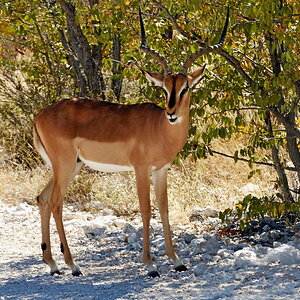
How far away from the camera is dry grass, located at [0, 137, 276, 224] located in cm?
1044

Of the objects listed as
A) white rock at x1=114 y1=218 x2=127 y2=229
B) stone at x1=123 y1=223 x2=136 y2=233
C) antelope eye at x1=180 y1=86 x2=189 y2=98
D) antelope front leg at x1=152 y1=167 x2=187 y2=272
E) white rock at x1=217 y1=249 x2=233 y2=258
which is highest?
antelope eye at x1=180 y1=86 x2=189 y2=98

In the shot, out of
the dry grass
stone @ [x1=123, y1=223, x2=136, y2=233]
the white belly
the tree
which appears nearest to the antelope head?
the tree

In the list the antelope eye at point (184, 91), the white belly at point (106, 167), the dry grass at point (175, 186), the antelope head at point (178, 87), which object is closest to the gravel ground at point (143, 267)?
A: the dry grass at point (175, 186)

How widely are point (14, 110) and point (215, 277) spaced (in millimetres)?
7693

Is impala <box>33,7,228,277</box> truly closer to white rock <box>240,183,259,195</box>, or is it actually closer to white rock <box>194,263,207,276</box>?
white rock <box>194,263,207,276</box>

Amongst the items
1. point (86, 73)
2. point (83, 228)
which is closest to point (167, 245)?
point (83, 228)

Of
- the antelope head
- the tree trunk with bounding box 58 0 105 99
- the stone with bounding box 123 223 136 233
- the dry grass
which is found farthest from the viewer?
the tree trunk with bounding box 58 0 105 99

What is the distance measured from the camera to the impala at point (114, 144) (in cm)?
711

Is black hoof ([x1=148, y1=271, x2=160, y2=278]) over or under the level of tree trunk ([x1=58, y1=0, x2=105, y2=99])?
under

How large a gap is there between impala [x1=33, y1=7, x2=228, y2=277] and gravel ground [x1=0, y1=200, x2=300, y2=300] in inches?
12.5

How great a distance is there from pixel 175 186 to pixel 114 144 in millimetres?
3704

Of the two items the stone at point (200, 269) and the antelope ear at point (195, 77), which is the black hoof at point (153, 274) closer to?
the stone at point (200, 269)

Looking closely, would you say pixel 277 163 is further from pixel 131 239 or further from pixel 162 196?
pixel 131 239

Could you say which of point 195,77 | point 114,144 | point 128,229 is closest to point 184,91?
point 195,77
